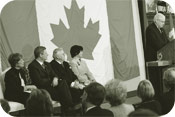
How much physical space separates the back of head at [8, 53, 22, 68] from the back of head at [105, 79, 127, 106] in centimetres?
106

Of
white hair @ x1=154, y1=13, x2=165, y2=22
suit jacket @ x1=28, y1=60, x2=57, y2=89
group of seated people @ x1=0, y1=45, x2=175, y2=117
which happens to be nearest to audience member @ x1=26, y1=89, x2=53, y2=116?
group of seated people @ x1=0, y1=45, x2=175, y2=117

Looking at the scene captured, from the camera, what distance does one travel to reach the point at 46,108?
2.82 metres

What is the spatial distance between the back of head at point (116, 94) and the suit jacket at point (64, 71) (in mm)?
722

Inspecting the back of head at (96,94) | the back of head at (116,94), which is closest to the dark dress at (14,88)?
the back of head at (96,94)

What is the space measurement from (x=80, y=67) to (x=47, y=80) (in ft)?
1.56

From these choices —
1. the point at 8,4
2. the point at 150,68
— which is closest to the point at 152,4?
the point at 150,68

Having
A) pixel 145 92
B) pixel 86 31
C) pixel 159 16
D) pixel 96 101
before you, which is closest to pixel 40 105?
pixel 96 101

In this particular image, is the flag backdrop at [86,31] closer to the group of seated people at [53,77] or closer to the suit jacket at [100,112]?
the group of seated people at [53,77]

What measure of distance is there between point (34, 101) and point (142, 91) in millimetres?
1124

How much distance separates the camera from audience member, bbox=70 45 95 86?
381 centimetres

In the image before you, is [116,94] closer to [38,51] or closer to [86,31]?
[38,51]

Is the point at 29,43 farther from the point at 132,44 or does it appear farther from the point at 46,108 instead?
the point at 132,44

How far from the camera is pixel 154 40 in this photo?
14.2ft

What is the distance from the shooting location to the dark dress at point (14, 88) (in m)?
3.35
